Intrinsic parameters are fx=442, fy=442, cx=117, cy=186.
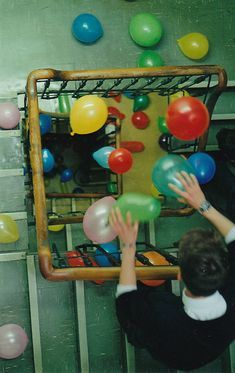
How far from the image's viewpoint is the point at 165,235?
3875mm

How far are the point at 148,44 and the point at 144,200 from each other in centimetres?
230

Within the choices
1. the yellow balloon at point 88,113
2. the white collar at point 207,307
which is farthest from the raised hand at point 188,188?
the yellow balloon at point 88,113

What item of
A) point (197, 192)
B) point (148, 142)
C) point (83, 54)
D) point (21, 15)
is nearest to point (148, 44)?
point (83, 54)

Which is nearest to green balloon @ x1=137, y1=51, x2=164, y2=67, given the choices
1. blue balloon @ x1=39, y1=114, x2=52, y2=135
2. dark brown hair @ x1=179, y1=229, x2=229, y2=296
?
blue balloon @ x1=39, y1=114, x2=52, y2=135

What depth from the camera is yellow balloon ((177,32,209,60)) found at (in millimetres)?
3680

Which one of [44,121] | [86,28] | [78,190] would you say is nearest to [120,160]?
[44,121]

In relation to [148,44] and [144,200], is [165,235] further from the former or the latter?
[144,200]

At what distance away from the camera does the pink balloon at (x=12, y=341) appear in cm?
269

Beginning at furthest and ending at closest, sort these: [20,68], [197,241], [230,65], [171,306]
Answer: [230,65] < [20,68] < [171,306] < [197,241]

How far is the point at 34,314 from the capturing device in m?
2.81

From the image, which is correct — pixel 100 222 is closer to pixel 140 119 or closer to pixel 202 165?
pixel 202 165

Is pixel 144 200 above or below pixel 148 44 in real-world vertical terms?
below

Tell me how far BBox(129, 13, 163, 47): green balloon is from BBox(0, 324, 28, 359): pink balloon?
244 cm

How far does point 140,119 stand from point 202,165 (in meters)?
1.45
